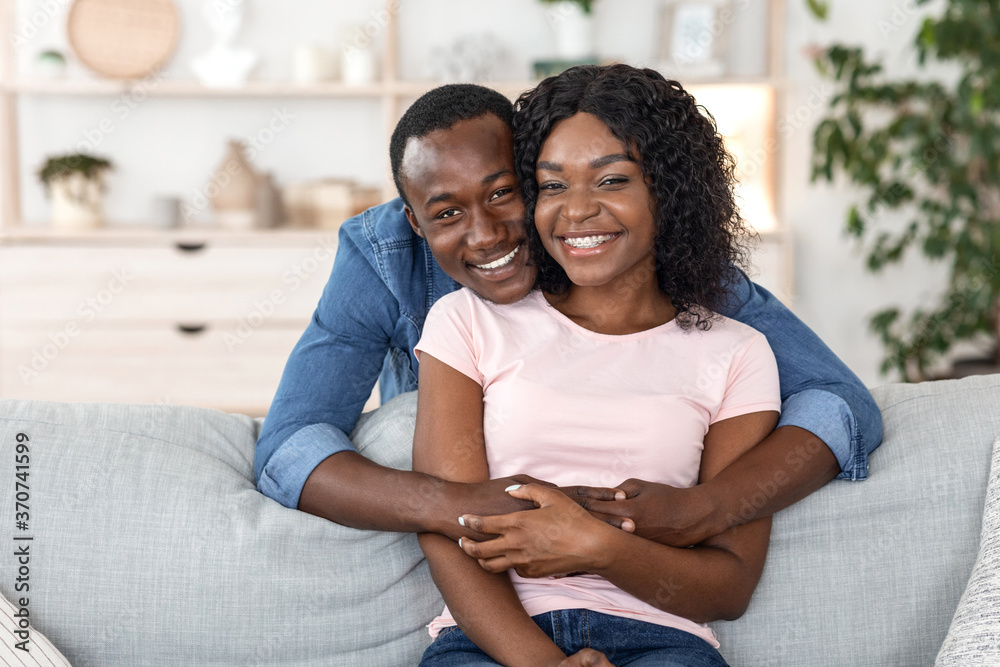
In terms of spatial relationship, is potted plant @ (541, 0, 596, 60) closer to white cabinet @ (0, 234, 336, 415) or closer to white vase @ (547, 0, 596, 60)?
white vase @ (547, 0, 596, 60)

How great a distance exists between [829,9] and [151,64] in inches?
103

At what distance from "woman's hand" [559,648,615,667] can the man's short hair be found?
674 millimetres

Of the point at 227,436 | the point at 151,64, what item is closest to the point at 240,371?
the point at 151,64

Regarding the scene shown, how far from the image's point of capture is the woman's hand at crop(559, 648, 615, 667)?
978 millimetres

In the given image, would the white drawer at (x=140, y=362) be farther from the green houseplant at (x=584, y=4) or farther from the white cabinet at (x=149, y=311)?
the green houseplant at (x=584, y=4)

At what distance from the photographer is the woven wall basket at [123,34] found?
11.1ft

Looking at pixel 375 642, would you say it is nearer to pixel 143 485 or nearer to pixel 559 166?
pixel 143 485

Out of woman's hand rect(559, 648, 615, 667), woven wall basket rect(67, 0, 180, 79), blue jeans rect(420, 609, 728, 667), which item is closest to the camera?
woman's hand rect(559, 648, 615, 667)

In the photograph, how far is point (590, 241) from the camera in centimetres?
118

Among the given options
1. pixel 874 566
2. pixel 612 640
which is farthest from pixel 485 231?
pixel 874 566

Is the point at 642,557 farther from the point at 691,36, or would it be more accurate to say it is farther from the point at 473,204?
the point at 691,36

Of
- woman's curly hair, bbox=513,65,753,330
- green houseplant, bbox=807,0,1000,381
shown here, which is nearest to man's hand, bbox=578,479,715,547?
woman's curly hair, bbox=513,65,753,330

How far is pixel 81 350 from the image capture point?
3328 mm

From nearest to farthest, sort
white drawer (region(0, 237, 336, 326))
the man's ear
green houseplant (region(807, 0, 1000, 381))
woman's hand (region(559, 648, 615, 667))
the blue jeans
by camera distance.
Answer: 1. woman's hand (region(559, 648, 615, 667))
2. the blue jeans
3. the man's ear
4. green houseplant (region(807, 0, 1000, 381))
5. white drawer (region(0, 237, 336, 326))
